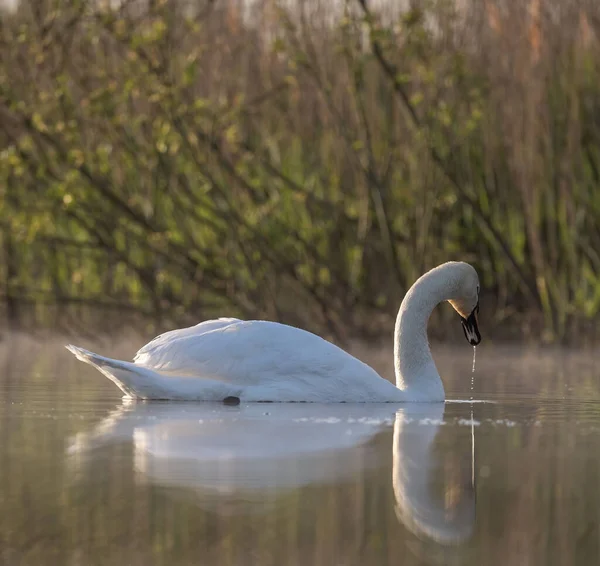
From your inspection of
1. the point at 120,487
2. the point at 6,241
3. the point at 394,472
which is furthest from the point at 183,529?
the point at 6,241

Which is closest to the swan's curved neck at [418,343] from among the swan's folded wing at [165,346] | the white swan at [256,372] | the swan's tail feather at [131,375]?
the white swan at [256,372]

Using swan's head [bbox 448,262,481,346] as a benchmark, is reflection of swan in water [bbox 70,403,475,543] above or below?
below

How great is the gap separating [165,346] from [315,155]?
16.5 ft

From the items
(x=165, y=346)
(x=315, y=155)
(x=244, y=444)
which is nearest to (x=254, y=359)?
(x=165, y=346)

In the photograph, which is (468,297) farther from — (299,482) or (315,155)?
(315,155)

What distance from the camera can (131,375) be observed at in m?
7.37

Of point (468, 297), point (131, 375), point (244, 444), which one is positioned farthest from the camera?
point (468, 297)

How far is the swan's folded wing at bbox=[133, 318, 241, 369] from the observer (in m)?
7.61

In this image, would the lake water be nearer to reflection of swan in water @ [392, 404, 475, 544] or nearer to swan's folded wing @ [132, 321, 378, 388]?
reflection of swan in water @ [392, 404, 475, 544]

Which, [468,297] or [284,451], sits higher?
[468,297]

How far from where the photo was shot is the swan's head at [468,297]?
8.19 metres

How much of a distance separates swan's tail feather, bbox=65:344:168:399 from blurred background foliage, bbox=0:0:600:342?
3.27 m

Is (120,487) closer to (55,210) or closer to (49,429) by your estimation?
(49,429)

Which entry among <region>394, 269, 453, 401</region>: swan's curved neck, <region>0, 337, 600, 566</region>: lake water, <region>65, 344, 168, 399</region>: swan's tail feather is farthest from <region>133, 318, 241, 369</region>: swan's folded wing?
<region>394, 269, 453, 401</region>: swan's curved neck
